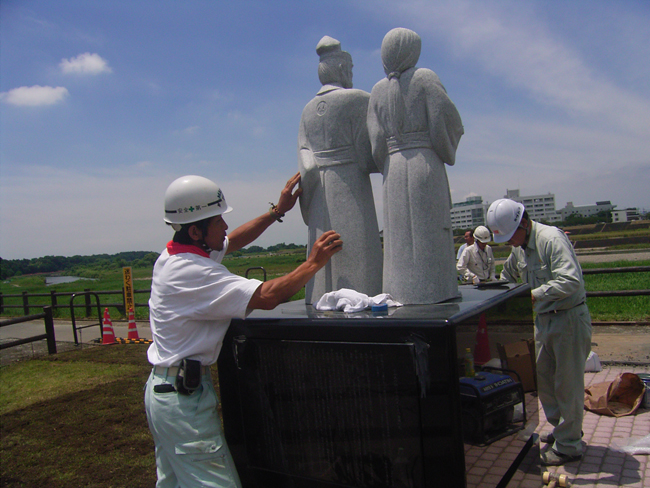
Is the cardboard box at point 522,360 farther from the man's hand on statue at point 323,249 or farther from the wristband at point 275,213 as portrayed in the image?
the wristband at point 275,213

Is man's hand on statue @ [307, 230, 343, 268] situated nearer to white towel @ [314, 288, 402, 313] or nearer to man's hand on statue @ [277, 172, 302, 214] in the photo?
white towel @ [314, 288, 402, 313]

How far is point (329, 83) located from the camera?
3.97 meters

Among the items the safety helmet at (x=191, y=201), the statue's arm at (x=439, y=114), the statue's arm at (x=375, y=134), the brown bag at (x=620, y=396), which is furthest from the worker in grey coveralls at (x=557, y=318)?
the safety helmet at (x=191, y=201)

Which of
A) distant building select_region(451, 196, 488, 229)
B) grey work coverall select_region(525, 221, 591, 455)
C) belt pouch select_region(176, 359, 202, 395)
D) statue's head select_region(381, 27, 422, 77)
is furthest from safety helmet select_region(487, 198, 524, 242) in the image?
distant building select_region(451, 196, 488, 229)

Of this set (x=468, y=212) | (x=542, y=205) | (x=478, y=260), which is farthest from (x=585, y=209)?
(x=478, y=260)

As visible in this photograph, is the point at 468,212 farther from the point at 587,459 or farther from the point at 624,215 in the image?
the point at 587,459

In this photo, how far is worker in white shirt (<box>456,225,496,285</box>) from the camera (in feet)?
24.1

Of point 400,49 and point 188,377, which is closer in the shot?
point 188,377

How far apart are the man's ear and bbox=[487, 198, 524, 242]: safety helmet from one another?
6.83 ft

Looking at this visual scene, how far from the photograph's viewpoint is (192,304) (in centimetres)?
230

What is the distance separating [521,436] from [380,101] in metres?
2.51

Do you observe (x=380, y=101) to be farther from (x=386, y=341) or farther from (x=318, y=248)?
(x=386, y=341)

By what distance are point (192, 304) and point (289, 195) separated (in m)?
1.78

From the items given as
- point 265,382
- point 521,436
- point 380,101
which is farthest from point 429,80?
point 521,436
